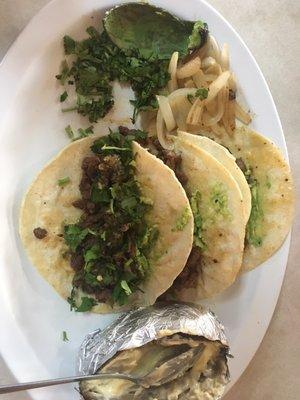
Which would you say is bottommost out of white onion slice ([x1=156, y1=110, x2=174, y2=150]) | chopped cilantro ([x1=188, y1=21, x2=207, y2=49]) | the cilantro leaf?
the cilantro leaf

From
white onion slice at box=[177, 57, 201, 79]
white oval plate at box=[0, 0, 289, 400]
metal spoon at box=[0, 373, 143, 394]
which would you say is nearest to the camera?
metal spoon at box=[0, 373, 143, 394]

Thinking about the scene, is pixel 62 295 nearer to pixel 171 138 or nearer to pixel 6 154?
pixel 6 154

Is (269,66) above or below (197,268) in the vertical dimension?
above

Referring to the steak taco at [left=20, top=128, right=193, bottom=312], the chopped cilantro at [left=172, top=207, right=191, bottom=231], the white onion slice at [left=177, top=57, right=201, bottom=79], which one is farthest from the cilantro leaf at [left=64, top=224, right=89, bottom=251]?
the white onion slice at [left=177, top=57, right=201, bottom=79]

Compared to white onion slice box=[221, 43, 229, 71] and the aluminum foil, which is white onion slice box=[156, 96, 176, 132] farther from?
the aluminum foil

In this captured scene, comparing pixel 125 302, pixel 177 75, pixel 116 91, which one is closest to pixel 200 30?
pixel 177 75

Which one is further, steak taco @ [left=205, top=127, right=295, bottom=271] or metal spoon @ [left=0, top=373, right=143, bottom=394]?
steak taco @ [left=205, top=127, right=295, bottom=271]
